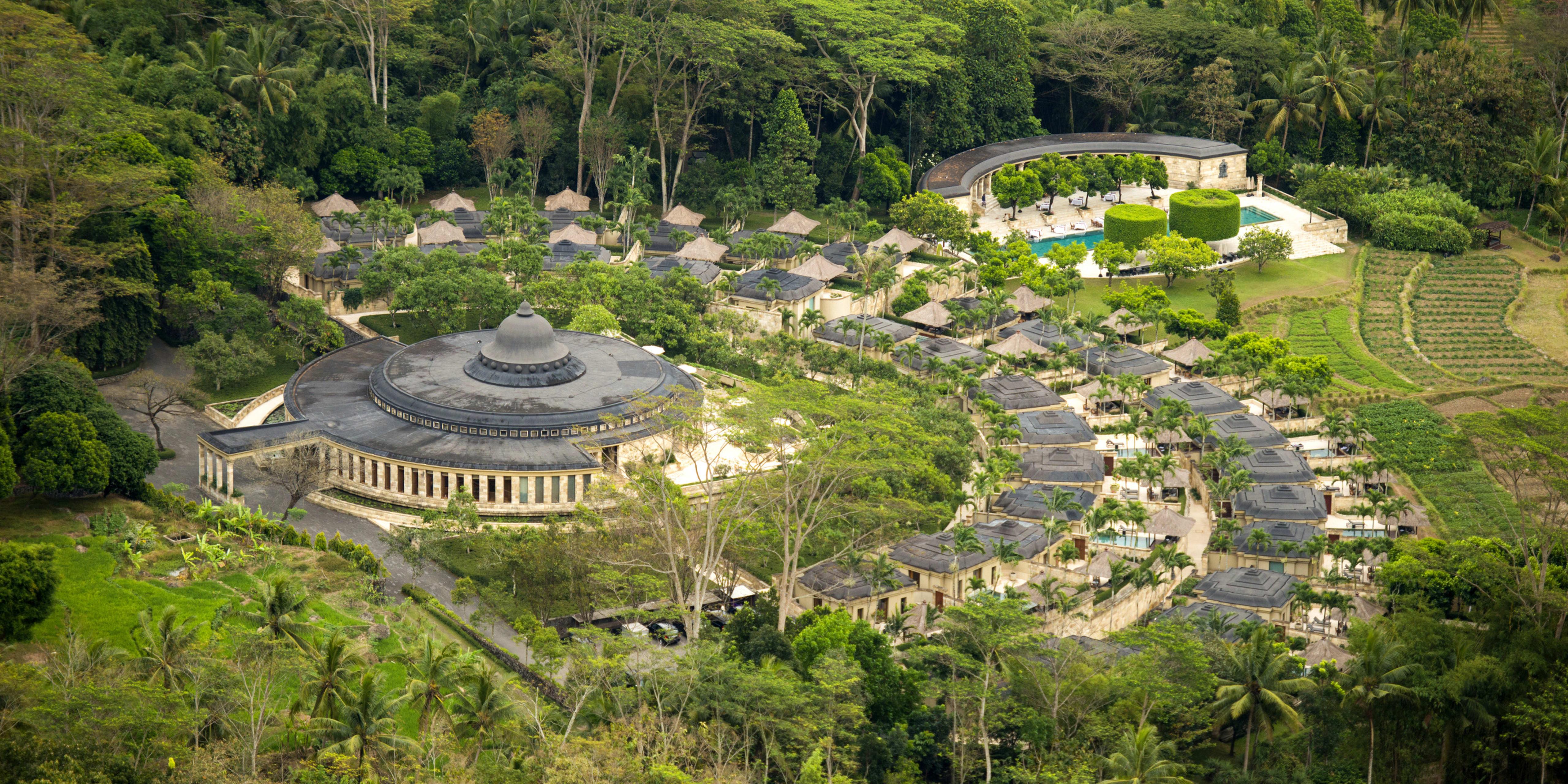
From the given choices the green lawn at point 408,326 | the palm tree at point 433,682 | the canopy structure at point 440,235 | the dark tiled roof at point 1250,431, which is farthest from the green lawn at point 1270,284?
the palm tree at point 433,682

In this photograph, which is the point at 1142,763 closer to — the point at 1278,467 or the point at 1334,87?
the point at 1278,467

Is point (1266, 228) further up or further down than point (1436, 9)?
further down

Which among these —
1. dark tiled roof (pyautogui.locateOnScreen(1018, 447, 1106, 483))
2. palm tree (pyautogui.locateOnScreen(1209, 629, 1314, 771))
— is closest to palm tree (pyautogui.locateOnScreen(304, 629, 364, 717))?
palm tree (pyautogui.locateOnScreen(1209, 629, 1314, 771))

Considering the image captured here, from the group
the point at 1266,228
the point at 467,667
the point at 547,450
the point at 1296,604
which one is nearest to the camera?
the point at 467,667

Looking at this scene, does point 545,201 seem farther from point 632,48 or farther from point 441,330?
point 441,330

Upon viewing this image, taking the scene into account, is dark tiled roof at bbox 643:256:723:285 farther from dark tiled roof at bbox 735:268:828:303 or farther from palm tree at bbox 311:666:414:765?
palm tree at bbox 311:666:414:765

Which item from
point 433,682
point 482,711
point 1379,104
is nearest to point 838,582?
point 482,711

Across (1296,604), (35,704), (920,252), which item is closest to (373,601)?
(35,704)
